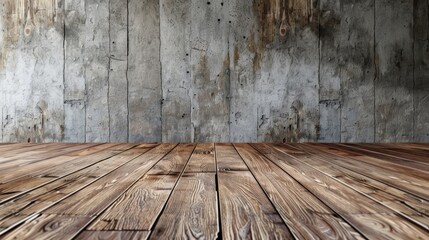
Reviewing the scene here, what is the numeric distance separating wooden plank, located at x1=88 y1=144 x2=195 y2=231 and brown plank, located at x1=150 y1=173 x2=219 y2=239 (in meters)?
0.03

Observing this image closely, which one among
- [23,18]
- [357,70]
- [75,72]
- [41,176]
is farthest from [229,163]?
[23,18]

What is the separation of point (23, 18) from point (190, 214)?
9.81 ft

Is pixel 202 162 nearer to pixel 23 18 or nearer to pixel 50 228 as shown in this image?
pixel 50 228

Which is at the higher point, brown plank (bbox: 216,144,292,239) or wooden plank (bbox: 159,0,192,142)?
wooden plank (bbox: 159,0,192,142)

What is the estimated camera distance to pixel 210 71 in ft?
9.89

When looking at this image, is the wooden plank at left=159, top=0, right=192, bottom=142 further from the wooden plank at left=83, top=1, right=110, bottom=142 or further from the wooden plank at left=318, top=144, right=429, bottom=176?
the wooden plank at left=318, top=144, right=429, bottom=176

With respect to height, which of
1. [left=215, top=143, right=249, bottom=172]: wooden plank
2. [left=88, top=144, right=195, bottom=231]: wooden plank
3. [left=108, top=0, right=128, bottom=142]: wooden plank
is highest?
[left=108, top=0, right=128, bottom=142]: wooden plank

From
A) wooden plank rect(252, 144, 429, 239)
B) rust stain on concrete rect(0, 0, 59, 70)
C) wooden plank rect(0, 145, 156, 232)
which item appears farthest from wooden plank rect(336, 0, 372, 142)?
rust stain on concrete rect(0, 0, 59, 70)

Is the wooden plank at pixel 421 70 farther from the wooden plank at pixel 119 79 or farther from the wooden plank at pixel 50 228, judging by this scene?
the wooden plank at pixel 50 228

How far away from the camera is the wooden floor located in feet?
2.37

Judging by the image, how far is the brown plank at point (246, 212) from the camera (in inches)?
28.0

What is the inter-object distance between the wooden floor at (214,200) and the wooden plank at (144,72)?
51.5 inches

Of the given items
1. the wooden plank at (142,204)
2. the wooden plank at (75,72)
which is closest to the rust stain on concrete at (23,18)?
the wooden plank at (75,72)

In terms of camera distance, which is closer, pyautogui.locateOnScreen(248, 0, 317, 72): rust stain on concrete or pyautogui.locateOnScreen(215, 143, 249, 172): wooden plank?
pyautogui.locateOnScreen(215, 143, 249, 172): wooden plank
